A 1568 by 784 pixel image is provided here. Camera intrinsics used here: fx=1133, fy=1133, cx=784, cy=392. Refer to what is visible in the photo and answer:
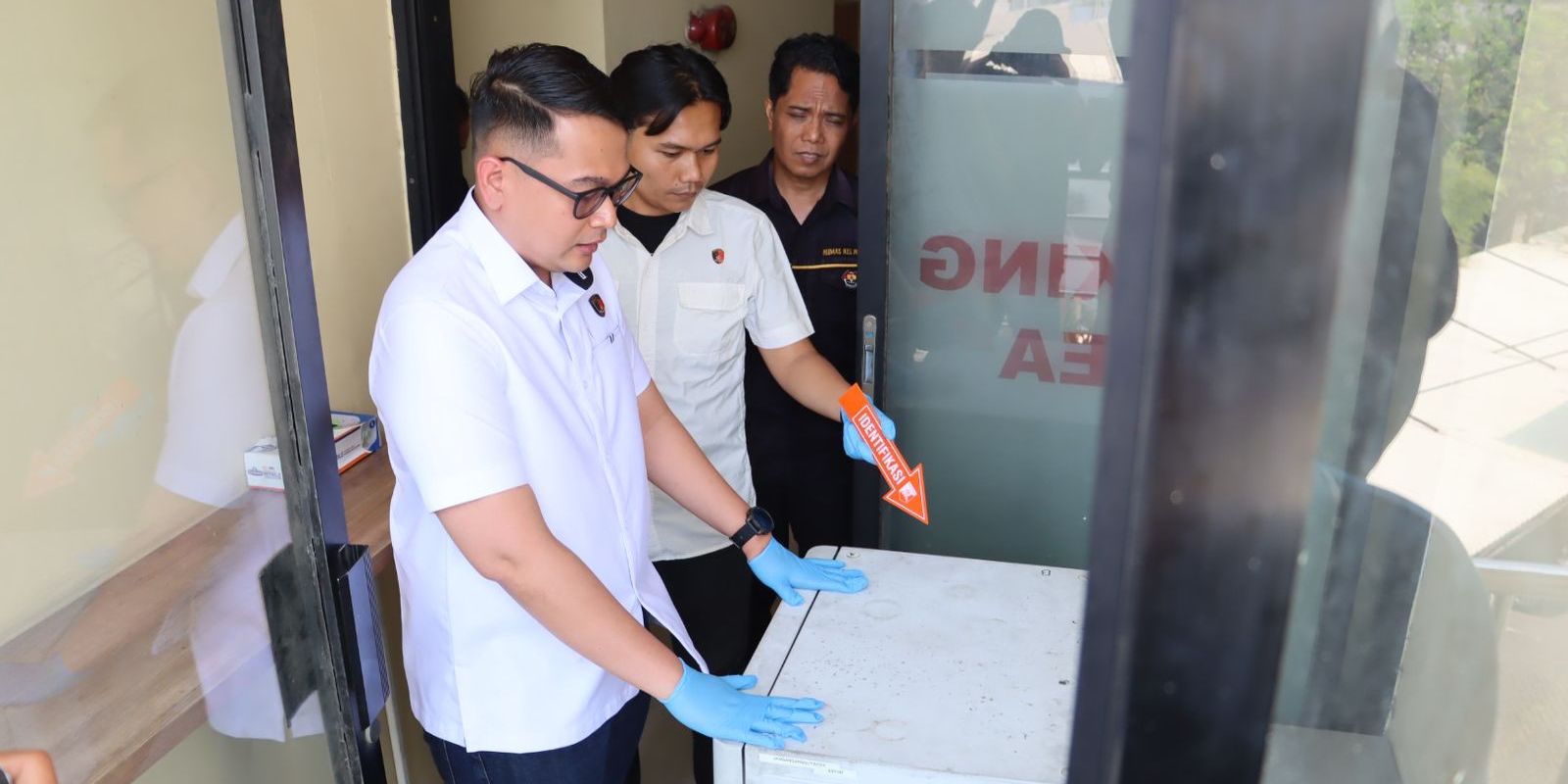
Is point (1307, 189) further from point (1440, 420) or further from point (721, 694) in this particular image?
point (721, 694)

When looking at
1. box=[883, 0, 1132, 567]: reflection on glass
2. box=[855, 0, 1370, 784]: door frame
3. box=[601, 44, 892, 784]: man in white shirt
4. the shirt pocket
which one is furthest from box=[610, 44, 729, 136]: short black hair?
box=[855, 0, 1370, 784]: door frame

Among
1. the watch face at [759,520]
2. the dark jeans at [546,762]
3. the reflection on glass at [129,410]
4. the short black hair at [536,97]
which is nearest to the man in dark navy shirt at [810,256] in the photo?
the watch face at [759,520]

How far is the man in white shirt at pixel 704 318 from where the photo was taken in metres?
2.01

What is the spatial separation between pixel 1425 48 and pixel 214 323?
1139 millimetres

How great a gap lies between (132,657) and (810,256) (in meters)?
1.49

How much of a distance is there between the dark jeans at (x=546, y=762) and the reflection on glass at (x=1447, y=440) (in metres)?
0.94

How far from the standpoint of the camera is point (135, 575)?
4.19 ft

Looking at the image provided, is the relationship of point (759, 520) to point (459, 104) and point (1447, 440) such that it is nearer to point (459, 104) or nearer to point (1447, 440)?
point (1447, 440)

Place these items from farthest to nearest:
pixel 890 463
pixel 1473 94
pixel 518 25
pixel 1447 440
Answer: pixel 518 25 → pixel 890 463 → pixel 1447 440 → pixel 1473 94

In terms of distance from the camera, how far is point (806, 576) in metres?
1.44

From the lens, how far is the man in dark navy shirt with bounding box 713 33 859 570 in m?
2.33

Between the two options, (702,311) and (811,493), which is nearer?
(702,311)

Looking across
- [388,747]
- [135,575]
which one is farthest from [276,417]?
[388,747]

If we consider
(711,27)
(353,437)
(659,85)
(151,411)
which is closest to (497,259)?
(151,411)
